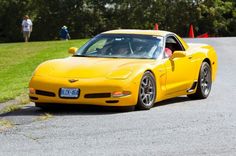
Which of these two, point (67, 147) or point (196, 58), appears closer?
point (67, 147)

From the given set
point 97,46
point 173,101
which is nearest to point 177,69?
point 173,101

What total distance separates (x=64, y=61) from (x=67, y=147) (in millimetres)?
3767

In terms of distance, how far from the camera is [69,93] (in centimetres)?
Result: 1003

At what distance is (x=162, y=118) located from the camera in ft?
31.0

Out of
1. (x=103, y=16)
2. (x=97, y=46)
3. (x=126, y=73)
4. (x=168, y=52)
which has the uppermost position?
(x=97, y=46)

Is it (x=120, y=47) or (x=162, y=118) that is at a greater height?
(x=120, y=47)

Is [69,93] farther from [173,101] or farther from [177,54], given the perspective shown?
[173,101]

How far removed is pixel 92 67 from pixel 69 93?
636 mm

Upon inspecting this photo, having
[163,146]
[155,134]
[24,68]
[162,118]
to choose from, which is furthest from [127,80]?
[24,68]

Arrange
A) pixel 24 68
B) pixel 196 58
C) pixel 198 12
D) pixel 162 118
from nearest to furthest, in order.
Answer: pixel 162 118, pixel 196 58, pixel 24 68, pixel 198 12

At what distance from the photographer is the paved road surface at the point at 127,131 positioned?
23.6 feet

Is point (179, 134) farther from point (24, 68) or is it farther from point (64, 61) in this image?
point (24, 68)

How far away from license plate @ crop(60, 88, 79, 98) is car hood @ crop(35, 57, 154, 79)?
10.3 inches

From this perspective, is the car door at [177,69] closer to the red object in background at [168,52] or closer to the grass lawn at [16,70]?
the red object in background at [168,52]
